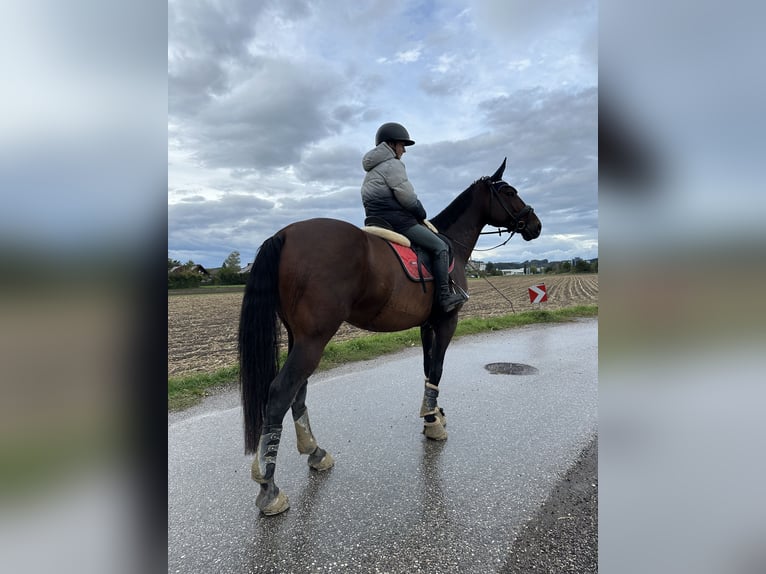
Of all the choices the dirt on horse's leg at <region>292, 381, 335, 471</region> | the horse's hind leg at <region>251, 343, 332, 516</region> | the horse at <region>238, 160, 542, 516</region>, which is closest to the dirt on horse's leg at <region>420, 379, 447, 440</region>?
the horse at <region>238, 160, 542, 516</region>

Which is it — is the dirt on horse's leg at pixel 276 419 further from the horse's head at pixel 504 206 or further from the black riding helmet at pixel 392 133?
the horse's head at pixel 504 206

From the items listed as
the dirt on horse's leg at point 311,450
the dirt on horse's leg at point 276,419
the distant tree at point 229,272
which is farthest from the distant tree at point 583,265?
the distant tree at point 229,272

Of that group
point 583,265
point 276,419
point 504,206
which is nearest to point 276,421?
point 276,419

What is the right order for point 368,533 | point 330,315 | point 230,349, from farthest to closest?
point 230,349
point 330,315
point 368,533

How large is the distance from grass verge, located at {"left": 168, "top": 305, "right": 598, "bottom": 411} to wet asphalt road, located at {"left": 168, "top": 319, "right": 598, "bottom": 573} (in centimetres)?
44

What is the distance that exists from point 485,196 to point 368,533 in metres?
3.54

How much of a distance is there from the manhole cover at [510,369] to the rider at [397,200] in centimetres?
269

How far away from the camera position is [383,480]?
283cm

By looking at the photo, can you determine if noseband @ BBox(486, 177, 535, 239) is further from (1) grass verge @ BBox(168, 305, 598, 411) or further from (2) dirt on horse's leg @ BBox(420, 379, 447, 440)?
(1) grass verge @ BBox(168, 305, 598, 411)

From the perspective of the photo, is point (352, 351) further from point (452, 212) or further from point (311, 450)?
point (311, 450)

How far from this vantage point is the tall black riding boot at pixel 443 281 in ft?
11.6
